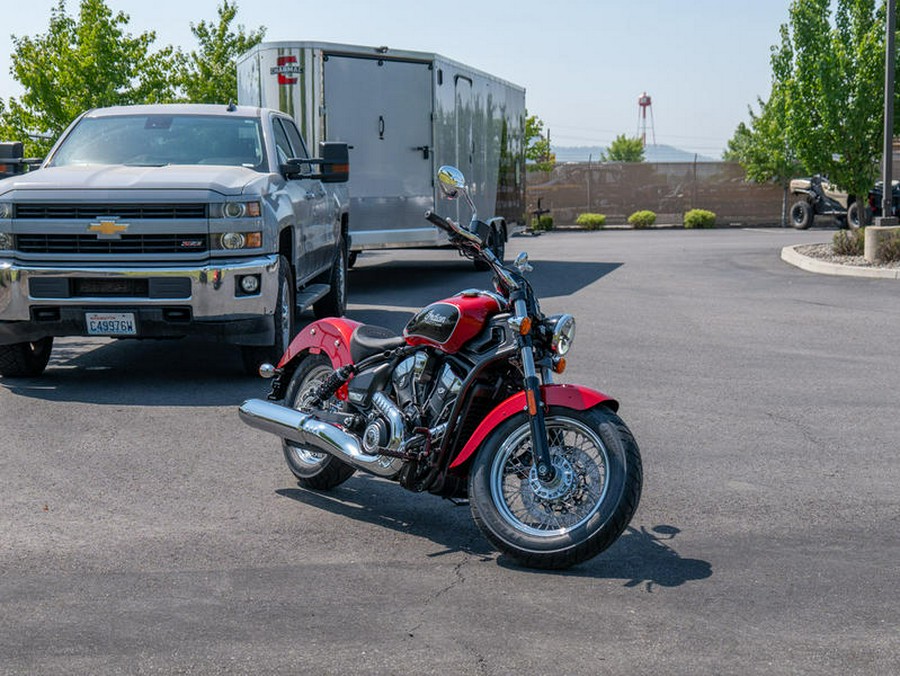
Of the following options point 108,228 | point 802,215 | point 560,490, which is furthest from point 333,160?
point 802,215

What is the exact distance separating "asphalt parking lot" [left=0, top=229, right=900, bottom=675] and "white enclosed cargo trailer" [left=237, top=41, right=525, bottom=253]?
6718 millimetres

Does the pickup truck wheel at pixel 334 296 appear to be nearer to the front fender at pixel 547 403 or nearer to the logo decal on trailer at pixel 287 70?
the logo decal on trailer at pixel 287 70

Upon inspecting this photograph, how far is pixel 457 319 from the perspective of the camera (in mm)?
5824

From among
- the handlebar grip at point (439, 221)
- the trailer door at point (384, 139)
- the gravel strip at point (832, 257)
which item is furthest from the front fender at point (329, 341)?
the gravel strip at point (832, 257)

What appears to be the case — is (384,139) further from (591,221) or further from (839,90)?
(591,221)

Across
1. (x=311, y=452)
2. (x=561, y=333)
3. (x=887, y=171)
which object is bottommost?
(x=311, y=452)

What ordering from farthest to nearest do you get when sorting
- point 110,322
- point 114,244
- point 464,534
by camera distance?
point 114,244
point 110,322
point 464,534

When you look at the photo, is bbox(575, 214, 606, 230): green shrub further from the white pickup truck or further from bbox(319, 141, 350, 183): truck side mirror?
the white pickup truck

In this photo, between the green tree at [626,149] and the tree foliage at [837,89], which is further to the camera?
the green tree at [626,149]

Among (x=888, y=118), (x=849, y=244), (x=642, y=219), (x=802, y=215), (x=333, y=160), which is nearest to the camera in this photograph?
(x=333, y=160)

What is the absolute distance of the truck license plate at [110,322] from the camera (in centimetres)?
967

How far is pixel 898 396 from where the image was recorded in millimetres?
9695

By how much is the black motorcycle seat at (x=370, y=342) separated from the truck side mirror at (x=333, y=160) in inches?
182

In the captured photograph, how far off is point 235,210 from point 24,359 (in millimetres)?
2076
